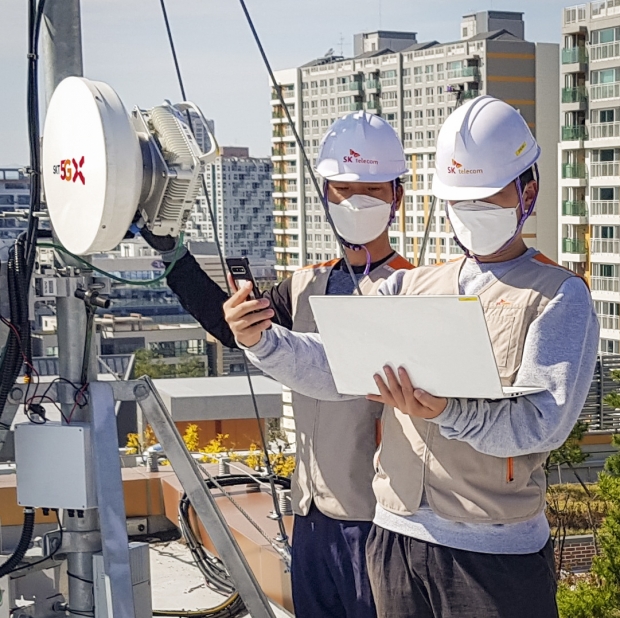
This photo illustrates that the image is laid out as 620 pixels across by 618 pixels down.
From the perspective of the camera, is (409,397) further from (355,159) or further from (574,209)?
(574,209)

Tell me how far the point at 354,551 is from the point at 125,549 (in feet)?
1.41

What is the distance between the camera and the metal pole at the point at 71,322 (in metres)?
2.23

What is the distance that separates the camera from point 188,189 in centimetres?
217

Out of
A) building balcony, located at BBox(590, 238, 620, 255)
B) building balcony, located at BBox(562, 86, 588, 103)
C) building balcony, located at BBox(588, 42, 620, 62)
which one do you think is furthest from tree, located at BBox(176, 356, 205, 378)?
building balcony, located at BBox(588, 42, 620, 62)

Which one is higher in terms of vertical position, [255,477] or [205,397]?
[255,477]

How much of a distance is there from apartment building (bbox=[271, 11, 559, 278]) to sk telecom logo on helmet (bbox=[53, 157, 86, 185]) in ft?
90.5

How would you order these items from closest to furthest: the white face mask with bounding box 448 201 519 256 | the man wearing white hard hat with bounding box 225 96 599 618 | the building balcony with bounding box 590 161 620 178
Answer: the man wearing white hard hat with bounding box 225 96 599 618 < the white face mask with bounding box 448 201 519 256 < the building balcony with bounding box 590 161 620 178

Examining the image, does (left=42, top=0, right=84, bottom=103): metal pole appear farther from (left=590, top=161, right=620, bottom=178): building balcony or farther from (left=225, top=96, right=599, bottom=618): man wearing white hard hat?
(left=590, top=161, right=620, bottom=178): building balcony

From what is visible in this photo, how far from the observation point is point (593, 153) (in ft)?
93.6

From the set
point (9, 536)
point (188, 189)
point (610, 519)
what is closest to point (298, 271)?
point (188, 189)

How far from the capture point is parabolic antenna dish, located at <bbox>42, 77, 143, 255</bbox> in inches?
81.2

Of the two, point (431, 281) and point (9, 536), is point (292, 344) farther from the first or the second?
point (9, 536)

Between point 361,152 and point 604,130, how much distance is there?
89.7 feet

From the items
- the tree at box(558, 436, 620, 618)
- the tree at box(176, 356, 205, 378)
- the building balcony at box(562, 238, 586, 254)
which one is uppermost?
the building balcony at box(562, 238, 586, 254)
